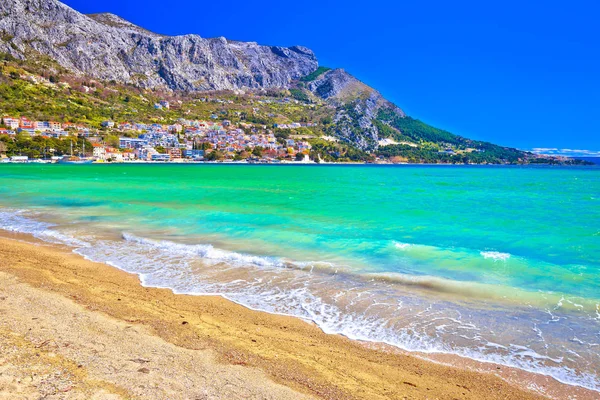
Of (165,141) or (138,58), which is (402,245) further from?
(138,58)

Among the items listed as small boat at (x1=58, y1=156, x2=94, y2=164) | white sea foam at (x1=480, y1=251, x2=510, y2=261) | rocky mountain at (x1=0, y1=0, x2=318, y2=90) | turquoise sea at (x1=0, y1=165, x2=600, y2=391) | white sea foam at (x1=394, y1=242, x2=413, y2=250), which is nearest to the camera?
turquoise sea at (x1=0, y1=165, x2=600, y2=391)

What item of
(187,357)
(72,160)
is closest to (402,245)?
(187,357)

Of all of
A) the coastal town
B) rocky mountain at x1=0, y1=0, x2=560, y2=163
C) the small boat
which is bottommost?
the small boat

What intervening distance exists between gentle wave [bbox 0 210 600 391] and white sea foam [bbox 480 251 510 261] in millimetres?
A: 3042

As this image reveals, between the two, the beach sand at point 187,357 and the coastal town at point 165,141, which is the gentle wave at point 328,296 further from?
the coastal town at point 165,141

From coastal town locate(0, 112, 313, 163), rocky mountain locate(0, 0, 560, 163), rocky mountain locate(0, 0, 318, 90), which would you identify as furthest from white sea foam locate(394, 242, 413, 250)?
rocky mountain locate(0, 0, 318, 90)

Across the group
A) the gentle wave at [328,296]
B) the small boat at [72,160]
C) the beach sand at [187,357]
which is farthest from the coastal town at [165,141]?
the beach sand at [187,357]

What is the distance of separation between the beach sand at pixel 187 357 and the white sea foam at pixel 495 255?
20.4 ft

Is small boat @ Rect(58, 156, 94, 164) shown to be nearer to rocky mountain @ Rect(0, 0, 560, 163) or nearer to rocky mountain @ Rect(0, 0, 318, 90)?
rocky mountain @ Rect(0, 0, 560, 163)

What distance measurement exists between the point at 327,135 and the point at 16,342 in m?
180

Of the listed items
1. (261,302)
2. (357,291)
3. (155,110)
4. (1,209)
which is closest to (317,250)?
(357,291)

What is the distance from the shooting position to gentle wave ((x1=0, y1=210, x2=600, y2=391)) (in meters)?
4.80

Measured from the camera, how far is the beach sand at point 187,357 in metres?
3.47

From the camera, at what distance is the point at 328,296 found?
6.62m
